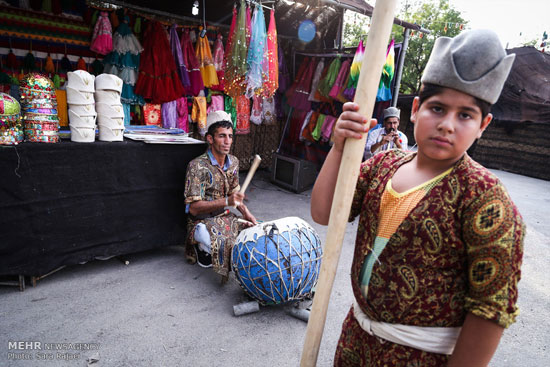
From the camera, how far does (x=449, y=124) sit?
33.1 inches

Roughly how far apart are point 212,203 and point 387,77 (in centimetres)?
330

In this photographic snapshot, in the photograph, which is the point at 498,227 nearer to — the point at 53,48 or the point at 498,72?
the point at 498,72

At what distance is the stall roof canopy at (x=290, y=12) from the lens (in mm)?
5082

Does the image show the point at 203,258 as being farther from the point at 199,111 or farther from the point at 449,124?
the point at 199,111

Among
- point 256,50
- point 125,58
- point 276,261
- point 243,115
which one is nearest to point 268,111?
point 243,115

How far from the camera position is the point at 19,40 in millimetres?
4359

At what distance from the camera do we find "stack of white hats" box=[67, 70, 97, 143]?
279 centimetres

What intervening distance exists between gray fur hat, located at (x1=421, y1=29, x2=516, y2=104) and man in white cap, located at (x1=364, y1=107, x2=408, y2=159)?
3637 mm

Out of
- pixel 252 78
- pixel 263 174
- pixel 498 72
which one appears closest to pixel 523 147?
pixel 263 174

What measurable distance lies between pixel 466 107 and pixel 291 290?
205 cm

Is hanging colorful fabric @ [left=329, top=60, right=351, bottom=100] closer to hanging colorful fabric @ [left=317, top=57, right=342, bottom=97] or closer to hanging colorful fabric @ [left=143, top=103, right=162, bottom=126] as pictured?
hanging colorful fabric @ [left=317, top=57, right=342, bottom=97]

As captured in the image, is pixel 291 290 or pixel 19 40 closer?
pixel 291 290

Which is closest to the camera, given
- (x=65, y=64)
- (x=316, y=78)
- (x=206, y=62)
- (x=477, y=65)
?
(x=477, y=65)

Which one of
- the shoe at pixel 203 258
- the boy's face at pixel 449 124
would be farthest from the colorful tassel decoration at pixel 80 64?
the boy's face at pixel 449 124
